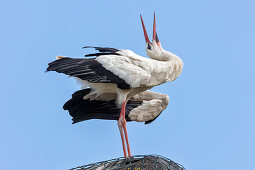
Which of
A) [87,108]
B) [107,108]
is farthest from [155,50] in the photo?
[87,108]

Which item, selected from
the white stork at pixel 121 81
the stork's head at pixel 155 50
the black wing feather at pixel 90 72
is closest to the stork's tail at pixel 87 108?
the white stork at pixel 121 81

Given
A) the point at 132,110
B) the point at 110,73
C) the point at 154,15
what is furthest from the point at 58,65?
the point at 154,15

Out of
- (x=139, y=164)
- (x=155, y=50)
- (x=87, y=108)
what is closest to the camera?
(x=139, y=164)

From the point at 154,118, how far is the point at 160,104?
311 millimetres

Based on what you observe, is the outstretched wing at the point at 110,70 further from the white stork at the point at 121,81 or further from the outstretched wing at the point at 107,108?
the outstretched wing at the point at 107,108

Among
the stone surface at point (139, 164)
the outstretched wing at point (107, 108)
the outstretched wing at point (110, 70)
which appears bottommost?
the stone surface at point (139, 164)

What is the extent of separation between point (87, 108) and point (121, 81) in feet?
3.88

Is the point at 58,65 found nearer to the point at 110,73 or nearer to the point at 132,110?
the point at 110,73

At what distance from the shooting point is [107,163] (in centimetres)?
698

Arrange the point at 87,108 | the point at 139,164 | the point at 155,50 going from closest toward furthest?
1. the point at 139,164
2. the point at 155,50
3. the point at 87,108

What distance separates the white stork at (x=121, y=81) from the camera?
7.23 m

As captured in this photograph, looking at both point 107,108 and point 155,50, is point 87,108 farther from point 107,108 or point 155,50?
point 155,50

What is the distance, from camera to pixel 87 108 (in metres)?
8.11

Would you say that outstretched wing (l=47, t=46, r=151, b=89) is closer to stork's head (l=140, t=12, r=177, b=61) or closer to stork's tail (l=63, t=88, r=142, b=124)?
stork's head (l=140, t=12, r=177, b=61)
